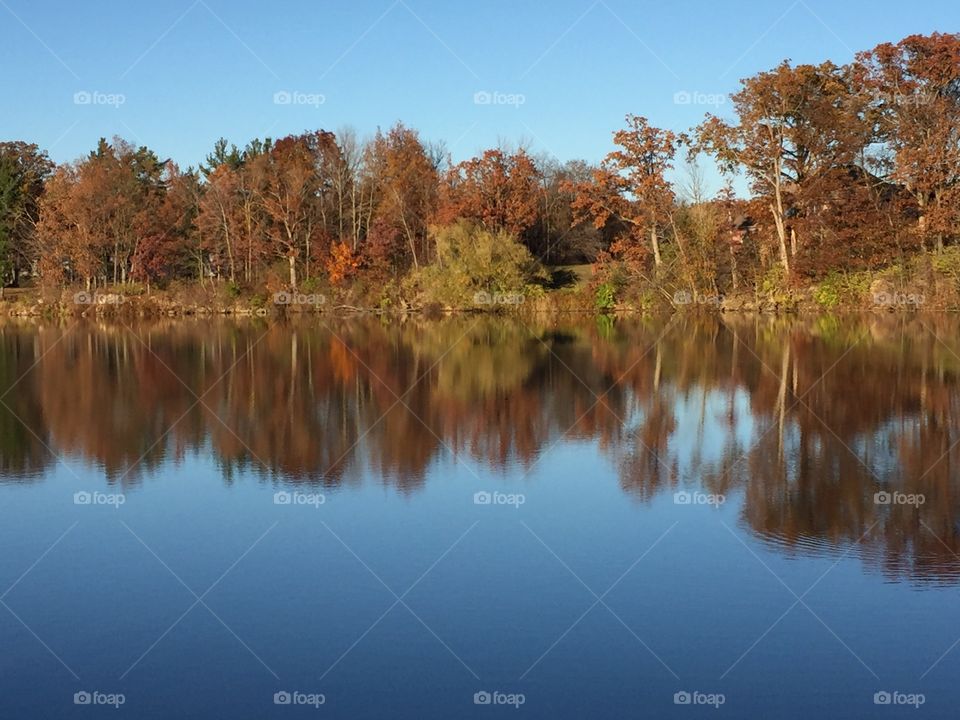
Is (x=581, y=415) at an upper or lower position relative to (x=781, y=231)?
lower

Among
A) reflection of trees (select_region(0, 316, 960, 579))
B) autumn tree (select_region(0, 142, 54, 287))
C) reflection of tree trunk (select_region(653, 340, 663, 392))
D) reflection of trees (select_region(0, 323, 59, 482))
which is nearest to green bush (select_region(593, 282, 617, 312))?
reflection of trees (select_region(0, 316, 960, 579))

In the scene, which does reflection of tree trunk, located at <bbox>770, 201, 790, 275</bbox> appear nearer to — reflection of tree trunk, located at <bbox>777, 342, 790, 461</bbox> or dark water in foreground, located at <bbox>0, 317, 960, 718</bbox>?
reflection of tree trunk, located at <bbox>777, 342, 790, 461</bbox>

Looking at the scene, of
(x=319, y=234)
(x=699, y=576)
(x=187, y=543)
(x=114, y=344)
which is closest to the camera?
(x=699, y=576)

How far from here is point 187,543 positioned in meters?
9.95

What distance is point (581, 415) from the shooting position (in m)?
17.1

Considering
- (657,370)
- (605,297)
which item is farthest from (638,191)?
(657,370)

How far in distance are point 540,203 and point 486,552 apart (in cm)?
5393

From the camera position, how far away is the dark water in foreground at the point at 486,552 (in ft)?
22.0

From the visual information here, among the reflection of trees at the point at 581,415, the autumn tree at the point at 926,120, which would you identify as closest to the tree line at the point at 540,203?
the autumn tree at the point at 926,120

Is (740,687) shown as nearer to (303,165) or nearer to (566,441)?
(566,441)

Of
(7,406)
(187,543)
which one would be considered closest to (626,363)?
(7,406)

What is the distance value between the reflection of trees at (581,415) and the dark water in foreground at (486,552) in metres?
0.09

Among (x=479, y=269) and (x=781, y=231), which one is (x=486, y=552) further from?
(x=479, y=269)

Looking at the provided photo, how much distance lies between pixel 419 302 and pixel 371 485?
44257mm
